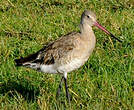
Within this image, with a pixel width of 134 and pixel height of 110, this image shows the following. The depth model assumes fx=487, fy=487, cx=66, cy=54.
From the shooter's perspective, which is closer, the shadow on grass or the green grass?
the green grass

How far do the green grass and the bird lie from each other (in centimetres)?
33

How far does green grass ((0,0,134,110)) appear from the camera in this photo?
6.05 metres

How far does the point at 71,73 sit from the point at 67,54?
0.85 meters

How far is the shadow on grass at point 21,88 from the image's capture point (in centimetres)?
661

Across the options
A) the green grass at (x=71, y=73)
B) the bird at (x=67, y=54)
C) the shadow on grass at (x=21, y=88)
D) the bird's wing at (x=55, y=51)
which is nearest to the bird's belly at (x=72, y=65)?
the bird at (x=67, y=54)

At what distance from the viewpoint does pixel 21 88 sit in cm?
679

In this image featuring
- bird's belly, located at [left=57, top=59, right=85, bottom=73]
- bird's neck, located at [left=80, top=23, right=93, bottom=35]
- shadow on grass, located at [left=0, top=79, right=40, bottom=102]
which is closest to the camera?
bird's belly, located at [left=57, top=59, right=85, bottom=73]

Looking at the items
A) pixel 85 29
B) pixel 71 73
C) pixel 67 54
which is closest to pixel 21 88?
pixel 71 73

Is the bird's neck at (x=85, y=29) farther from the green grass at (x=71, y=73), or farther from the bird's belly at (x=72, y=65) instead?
the green grass at (x=71, y=73)

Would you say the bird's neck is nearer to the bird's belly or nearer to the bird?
the bird

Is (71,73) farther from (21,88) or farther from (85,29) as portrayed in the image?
(85,29)

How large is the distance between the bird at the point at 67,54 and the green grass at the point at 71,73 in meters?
0.33

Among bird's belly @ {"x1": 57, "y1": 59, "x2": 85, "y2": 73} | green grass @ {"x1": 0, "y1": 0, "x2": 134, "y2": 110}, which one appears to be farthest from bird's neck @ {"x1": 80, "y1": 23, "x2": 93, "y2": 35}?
green grass @ {"x1": 0, "y1": 0, "x2": 134, "y2": 110}

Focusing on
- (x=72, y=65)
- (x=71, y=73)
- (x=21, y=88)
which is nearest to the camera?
(x=72, y=65)
